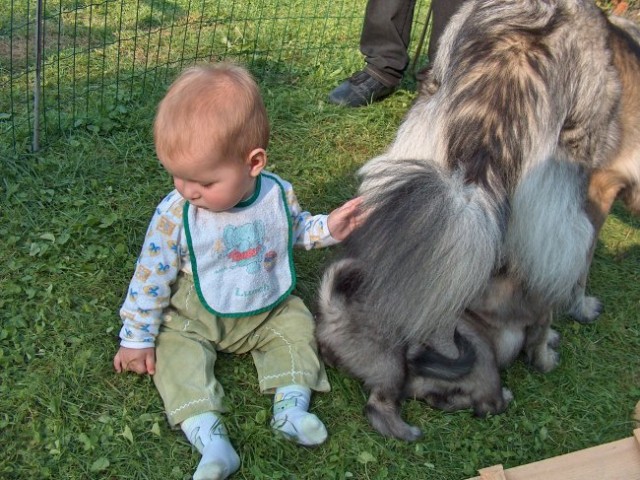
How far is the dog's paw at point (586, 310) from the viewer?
374 cm

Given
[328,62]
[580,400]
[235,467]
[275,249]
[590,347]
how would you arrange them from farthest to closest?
[328,62]
[590,347]
[580,400]
[275,249]
[235,467]

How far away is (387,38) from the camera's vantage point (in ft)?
16.4

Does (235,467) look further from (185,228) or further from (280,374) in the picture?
(185,228)

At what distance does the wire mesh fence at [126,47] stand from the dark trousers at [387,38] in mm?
560

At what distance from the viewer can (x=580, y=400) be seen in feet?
10.8

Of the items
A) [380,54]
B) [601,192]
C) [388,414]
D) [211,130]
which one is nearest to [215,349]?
[388,414]

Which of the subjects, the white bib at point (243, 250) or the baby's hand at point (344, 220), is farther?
the baby's hand at point (344, 220)

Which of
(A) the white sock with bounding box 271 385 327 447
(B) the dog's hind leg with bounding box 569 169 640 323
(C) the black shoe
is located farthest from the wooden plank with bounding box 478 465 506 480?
(C) the black shoe

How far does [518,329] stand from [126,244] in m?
1.88

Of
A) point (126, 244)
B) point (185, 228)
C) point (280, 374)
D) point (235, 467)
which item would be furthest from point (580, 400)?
point (126, 244)

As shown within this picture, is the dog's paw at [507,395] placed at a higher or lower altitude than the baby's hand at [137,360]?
higher

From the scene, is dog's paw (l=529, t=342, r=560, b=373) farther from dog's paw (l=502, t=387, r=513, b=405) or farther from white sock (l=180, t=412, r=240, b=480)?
white sock (l=180, t=412, r=240, b=480)

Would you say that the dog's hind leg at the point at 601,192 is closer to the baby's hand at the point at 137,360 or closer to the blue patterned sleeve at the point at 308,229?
the blue patterned sleeve at the point at 308,229

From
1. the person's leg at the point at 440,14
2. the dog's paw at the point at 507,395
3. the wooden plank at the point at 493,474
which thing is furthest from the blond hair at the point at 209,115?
the person's leg at the point at 440,14
